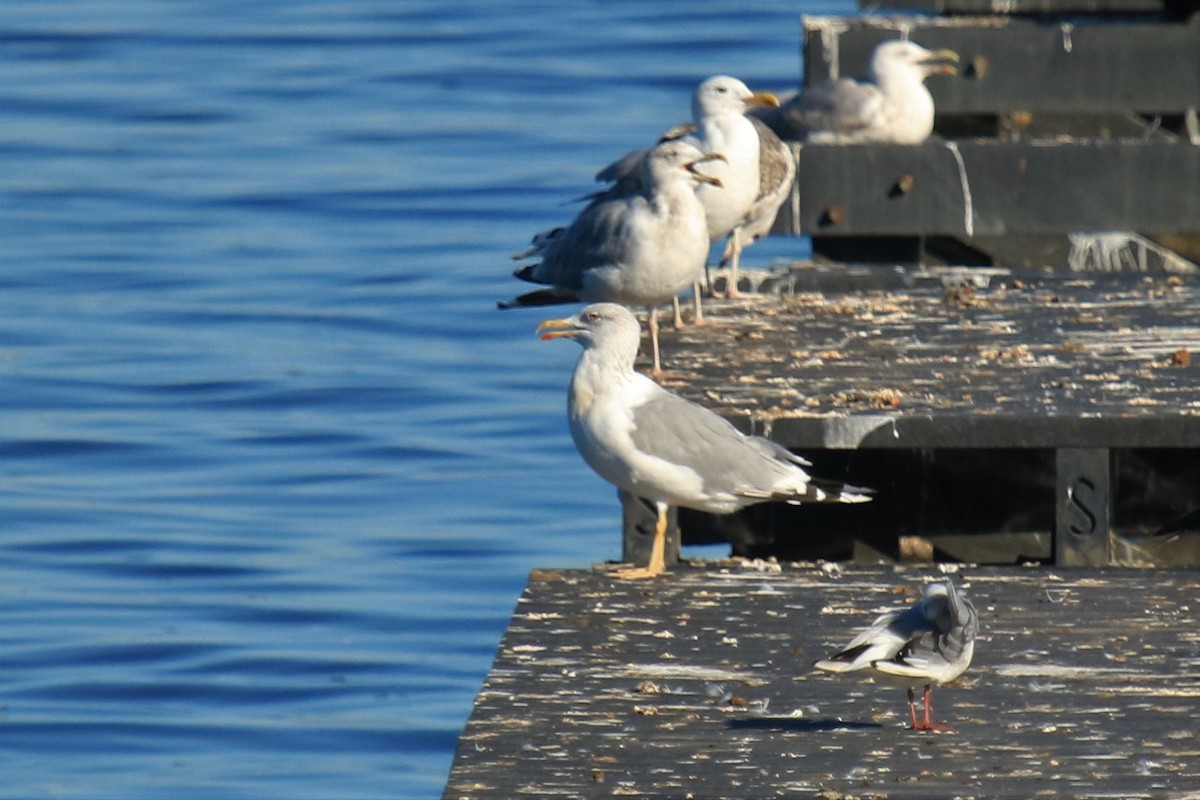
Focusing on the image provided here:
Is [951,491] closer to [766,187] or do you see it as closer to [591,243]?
[591,243]

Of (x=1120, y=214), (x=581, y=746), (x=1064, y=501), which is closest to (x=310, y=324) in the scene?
(x=1120, y=214)

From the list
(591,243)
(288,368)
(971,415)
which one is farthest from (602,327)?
(288,368)

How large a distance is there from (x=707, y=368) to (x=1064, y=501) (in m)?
1.39

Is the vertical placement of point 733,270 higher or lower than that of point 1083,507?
higher

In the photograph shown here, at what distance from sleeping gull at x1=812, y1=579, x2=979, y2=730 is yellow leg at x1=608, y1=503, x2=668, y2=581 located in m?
1.39

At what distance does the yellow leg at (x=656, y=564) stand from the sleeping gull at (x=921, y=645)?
4.55 feet

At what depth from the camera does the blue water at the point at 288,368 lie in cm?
928

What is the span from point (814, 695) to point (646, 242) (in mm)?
3101

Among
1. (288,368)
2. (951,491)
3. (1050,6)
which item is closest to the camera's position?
(951,491)

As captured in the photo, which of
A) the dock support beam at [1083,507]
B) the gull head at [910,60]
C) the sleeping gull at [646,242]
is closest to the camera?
the dock support beam at [1083,507]

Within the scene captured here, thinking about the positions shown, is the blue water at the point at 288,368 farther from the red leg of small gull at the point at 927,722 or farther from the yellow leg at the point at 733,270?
the red leg of small gull at the point at 927,722

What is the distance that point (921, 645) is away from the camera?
4.88 m

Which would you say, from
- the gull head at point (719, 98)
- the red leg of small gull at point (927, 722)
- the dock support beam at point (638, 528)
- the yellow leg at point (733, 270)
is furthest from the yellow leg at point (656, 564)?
the gull head at point (719, 98)

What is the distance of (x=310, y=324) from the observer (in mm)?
15273
